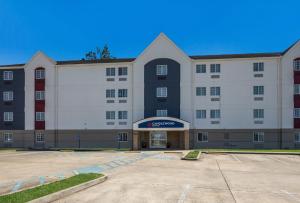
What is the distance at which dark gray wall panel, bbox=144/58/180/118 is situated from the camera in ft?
155

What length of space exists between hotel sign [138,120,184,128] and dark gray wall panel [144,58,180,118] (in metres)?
2.08

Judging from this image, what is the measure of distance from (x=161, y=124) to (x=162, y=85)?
221 inches

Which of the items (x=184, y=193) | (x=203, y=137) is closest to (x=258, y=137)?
(x=203, y=137)

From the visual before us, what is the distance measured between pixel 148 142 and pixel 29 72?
20.3 meters

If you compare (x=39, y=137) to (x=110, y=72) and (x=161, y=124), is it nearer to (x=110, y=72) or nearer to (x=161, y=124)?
(x=110, y=72)

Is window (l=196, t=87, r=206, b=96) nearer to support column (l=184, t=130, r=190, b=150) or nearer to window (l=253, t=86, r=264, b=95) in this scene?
support column (l=184, t=130, r=190, b=150)

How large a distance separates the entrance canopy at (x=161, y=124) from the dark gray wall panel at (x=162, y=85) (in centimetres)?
198

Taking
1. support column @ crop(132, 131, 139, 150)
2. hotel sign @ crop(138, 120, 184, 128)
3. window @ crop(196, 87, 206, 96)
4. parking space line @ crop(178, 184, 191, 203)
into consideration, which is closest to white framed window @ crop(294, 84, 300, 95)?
window @ crop(196, 87, 206, 96)

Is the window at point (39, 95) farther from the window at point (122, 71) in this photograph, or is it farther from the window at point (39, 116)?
the window at point (122, 71)

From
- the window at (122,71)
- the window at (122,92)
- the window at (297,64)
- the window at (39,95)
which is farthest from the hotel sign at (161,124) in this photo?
the window at (297,64)

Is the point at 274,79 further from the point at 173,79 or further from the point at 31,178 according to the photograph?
the point at 31,178

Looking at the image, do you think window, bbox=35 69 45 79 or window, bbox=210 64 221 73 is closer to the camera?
window, bbox=210 64 221 73

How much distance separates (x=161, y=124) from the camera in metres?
45.5

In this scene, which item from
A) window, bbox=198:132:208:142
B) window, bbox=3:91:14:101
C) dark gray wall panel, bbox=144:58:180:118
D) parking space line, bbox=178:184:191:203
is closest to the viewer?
parking space line, bbox=178:184:191:203
